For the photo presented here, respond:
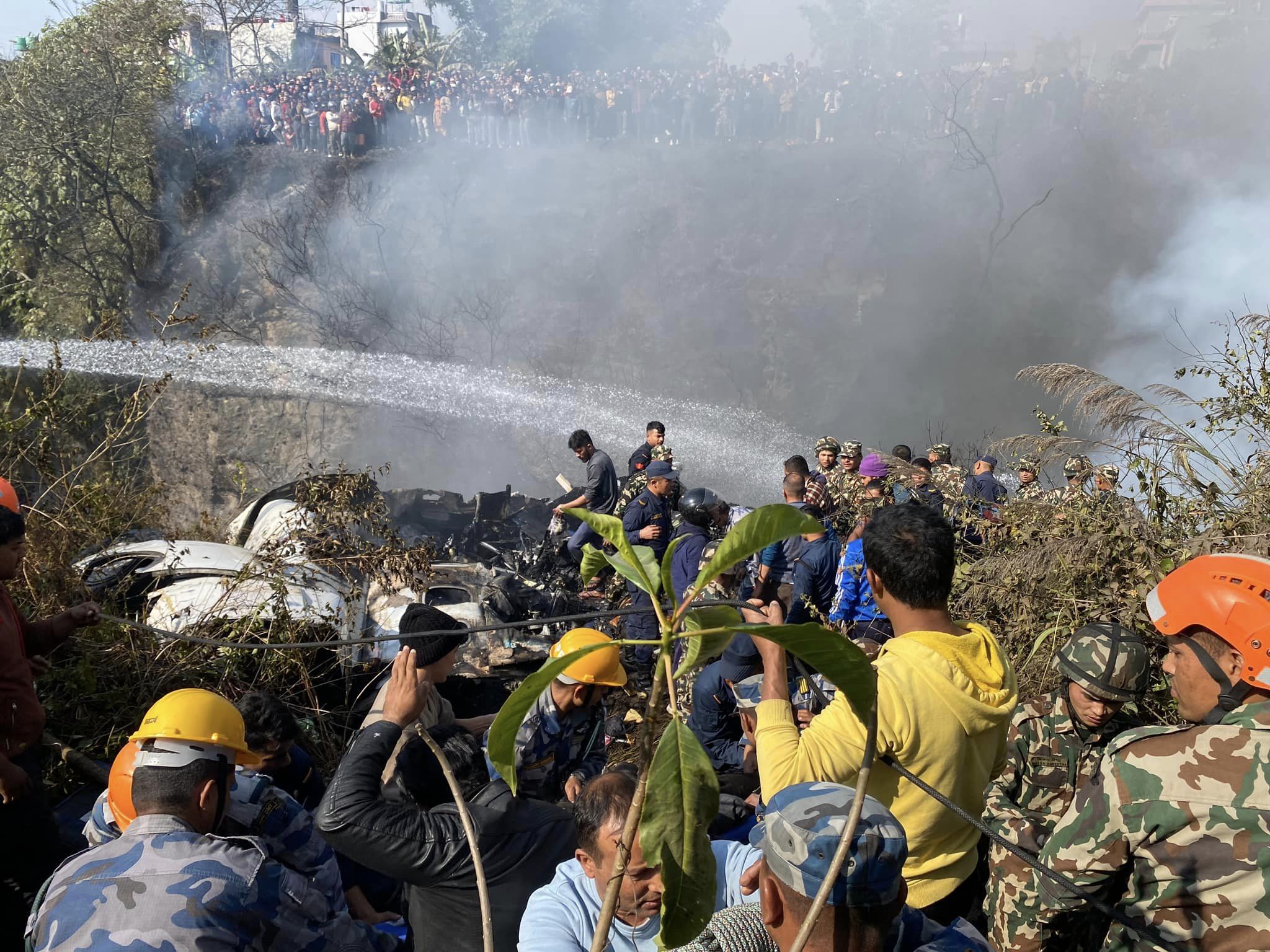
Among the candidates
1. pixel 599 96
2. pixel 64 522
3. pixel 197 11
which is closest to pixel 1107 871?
pixel 64 522

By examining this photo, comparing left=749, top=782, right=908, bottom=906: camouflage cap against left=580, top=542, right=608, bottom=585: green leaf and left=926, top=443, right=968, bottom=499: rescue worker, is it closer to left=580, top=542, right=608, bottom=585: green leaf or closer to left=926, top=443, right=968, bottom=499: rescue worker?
left=580, top=542, right=608, bottom=585: green leaf

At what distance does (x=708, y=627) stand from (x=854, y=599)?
432 cm

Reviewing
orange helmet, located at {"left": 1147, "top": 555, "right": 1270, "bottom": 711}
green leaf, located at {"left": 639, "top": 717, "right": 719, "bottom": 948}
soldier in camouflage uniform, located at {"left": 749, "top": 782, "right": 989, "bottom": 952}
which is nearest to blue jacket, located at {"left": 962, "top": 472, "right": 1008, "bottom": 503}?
orange helmet, located at {"left": 1147, "top": 555, "right": 1270, "bottom": 711}

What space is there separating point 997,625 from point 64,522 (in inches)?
206

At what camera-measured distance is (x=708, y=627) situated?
1080 mm

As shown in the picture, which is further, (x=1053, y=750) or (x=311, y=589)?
(x=311, y=589)

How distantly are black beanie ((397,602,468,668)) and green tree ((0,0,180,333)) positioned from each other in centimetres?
1508

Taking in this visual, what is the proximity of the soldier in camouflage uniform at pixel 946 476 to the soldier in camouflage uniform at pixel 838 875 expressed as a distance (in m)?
3.79

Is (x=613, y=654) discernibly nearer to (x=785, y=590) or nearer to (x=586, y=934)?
(x=586, y=934)

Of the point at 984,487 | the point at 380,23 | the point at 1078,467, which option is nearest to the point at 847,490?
the point at 984,487

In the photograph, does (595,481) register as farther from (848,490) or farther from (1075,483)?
(1075,483)

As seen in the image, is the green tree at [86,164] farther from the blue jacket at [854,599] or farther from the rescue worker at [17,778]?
the blue jacket at [854,599]

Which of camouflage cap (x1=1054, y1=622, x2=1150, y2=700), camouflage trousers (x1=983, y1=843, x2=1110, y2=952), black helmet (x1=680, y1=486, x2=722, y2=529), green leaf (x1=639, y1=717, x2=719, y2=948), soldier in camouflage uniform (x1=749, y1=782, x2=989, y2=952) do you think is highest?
green leaf (x1=639, y1=717, x2=719, y2=948)

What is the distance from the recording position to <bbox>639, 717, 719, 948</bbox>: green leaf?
0.93 metres
